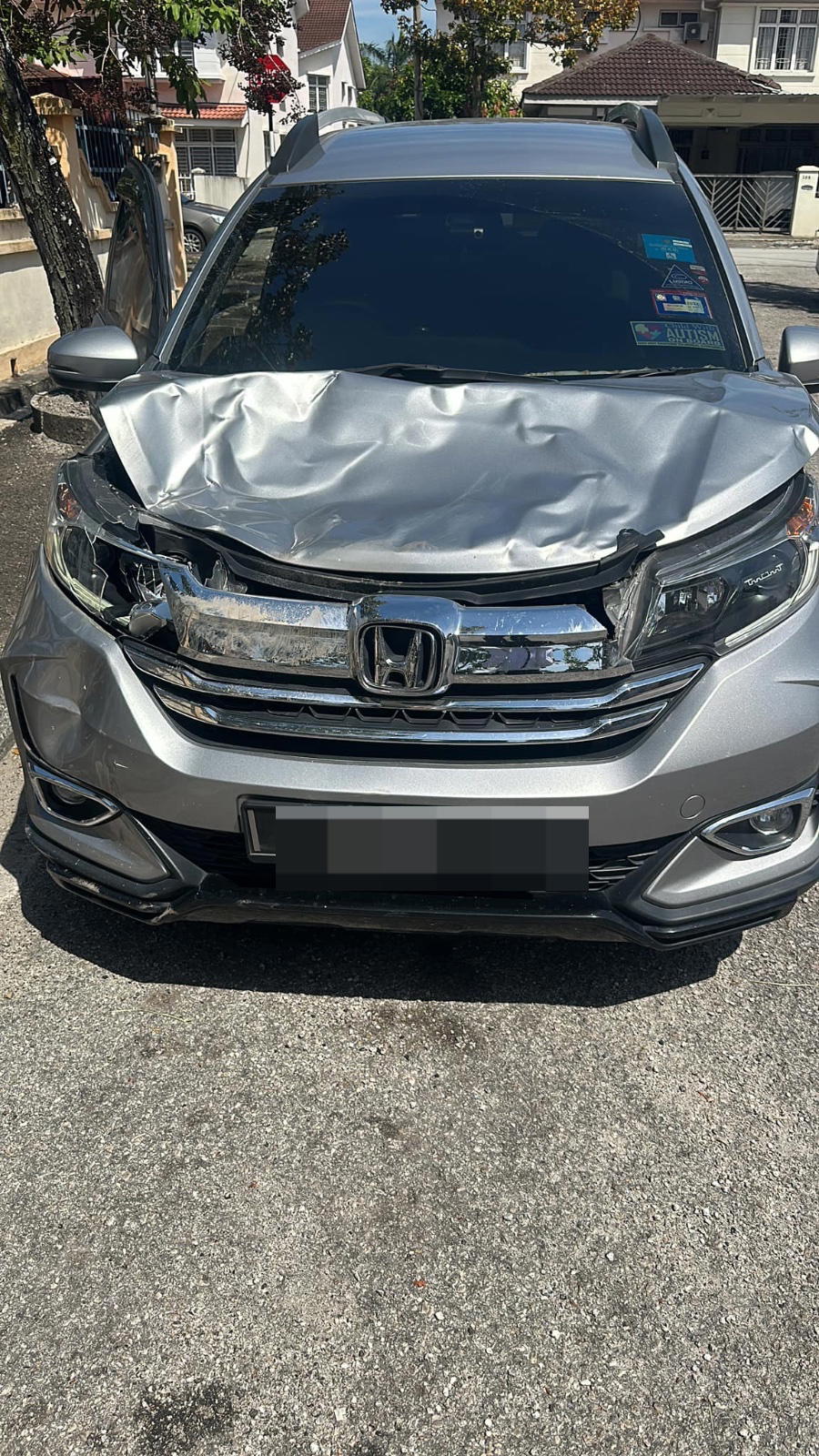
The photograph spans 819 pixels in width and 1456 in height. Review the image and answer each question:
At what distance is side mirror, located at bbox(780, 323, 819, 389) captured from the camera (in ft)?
11.3

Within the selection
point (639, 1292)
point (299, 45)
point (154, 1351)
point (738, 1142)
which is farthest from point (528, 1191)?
point (299, 45)

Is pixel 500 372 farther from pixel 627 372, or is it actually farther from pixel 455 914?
pixel 455 914

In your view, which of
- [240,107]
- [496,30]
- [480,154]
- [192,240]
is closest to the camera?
[480,154]

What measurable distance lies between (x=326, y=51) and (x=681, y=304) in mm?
52550

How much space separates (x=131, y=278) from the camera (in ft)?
16.2

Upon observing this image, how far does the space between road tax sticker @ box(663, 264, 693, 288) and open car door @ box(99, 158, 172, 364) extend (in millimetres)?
1559

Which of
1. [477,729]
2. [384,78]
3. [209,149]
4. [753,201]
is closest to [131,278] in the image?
[477,729]

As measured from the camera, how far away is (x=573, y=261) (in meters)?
3.43

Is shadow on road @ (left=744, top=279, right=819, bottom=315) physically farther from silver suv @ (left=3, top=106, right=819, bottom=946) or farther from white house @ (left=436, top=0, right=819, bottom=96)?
white house @ (left=436, top=0, right=819, bottom=96)

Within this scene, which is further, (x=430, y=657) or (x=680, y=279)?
(x=680, y=279)

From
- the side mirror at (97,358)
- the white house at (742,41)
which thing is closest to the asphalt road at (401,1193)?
the side mirror at (97,358)

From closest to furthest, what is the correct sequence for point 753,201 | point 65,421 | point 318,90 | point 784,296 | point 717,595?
point 717,595 → point 65,421 → point 784,296 → point 753,201 → point 318,90

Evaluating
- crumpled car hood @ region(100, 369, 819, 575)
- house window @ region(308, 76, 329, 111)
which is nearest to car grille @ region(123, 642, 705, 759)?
crumpled car hood @ region(100, 369, 819, 575)

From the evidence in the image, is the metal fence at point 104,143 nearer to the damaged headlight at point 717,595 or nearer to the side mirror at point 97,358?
the side mirror at point 97,358
